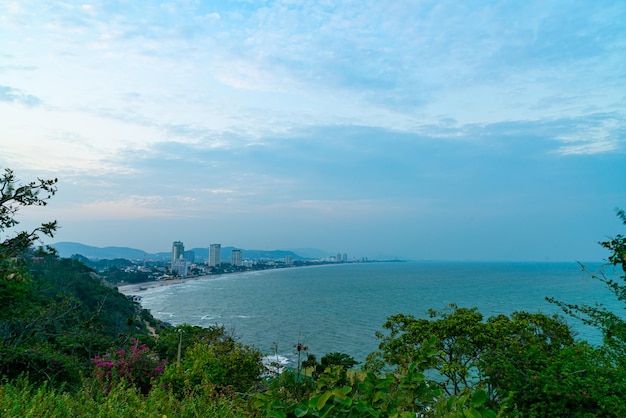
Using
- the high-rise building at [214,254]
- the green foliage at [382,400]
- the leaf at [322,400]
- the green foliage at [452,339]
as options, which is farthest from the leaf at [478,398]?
the high-rise building at [214,254]

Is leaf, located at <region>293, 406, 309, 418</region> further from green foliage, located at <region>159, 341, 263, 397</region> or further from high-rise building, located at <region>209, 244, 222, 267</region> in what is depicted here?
high-rise building, located at <region>209, 244, 222, 267</region>

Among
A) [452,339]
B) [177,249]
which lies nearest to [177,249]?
[177,249]

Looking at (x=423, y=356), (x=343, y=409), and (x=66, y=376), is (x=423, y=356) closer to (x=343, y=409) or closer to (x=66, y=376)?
(x=343, y=409)

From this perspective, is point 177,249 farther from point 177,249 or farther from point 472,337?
point 472,337

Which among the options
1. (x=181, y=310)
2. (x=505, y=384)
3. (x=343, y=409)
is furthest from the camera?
(x=181, y=310)

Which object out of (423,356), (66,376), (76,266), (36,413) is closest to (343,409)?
(423,356)

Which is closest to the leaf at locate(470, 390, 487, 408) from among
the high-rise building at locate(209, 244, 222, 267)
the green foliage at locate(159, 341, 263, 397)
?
the green foliage at locate(159, 341, 263, 397)

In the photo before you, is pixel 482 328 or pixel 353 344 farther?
pixel 353 344

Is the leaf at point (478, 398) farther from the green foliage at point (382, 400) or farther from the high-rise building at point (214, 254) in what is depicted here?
the high-rise building at point (214, 254)
